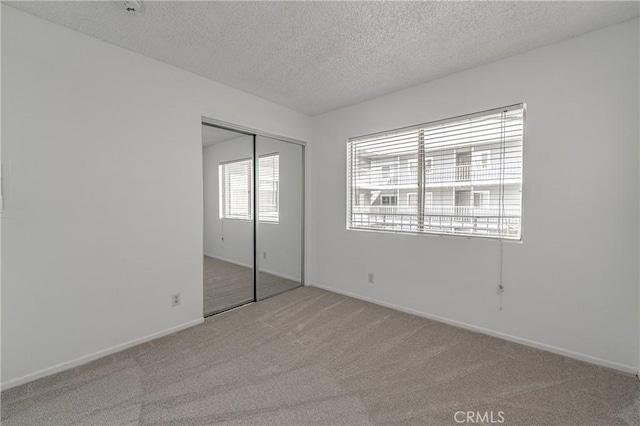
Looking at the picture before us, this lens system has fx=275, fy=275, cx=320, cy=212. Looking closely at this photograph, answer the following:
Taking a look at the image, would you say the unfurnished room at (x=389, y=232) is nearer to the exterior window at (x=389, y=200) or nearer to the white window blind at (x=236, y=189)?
the exterior window at (x=389, y=200)

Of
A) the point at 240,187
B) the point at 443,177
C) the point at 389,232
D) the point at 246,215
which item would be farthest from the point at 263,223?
the point at 443,177

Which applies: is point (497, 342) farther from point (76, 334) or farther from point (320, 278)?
point (76, 334)

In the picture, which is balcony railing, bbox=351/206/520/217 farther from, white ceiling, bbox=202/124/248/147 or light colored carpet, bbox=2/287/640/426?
white ceiling, bbox=202/124/248/147

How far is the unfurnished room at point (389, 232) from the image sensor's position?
1879mm

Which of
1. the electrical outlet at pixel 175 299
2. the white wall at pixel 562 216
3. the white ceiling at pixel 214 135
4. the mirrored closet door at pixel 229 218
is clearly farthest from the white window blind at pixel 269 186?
the white wall at pixel 562 216

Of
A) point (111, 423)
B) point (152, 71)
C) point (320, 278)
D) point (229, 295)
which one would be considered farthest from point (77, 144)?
point (320, 278)

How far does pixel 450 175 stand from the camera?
117 inches

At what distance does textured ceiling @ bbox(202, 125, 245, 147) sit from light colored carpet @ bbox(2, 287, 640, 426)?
2.07 meters

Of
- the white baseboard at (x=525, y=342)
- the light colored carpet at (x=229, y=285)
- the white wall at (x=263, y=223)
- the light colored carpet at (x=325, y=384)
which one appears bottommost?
the light colored carpet at (x=325, y=384)

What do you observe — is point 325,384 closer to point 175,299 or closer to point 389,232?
point 175,299

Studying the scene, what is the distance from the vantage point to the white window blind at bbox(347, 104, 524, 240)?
Answer: 2623 mm

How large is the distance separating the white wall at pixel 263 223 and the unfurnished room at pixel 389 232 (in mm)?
74

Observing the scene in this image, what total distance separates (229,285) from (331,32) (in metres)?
3.01

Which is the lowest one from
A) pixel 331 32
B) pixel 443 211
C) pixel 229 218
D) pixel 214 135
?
pixel 229 218
